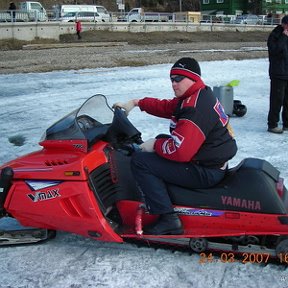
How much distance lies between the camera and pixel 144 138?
7.03m

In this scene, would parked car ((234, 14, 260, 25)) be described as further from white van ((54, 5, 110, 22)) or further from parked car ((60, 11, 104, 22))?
parked car ((60, 11, 104, 22))

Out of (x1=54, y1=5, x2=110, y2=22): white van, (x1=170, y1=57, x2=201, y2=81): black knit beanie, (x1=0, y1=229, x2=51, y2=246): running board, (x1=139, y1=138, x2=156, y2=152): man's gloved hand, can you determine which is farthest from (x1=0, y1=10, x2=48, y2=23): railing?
(x1=170, y1=57, x2=201, y2=81): black knit beanie

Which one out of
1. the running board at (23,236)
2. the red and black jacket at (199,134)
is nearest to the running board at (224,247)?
the red and black jacket at (199,134)

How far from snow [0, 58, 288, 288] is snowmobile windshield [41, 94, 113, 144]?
3.02 ft

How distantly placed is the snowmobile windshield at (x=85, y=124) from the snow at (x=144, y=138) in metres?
0.92

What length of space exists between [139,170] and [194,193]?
441mm

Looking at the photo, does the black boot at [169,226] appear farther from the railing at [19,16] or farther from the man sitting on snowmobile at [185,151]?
the railing at [19,16]

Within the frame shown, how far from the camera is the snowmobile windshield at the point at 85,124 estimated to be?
3.67m

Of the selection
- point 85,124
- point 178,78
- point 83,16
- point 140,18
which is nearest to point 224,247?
point 178,78

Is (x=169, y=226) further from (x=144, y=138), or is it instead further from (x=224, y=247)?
(x=144, y=138)

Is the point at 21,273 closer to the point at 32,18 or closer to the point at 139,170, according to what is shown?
the point at 139,170

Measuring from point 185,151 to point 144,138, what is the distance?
3.79 metres

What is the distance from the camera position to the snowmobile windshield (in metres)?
3.67

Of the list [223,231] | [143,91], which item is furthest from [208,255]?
[143,91]
